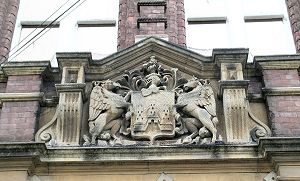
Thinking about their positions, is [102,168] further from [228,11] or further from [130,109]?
[228,11]

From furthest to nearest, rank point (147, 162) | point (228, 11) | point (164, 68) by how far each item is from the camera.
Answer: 1. point (228, 11)
2. point (164, 68)
3. point (147, 162)

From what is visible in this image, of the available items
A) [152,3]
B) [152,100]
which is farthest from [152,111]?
[152,3]

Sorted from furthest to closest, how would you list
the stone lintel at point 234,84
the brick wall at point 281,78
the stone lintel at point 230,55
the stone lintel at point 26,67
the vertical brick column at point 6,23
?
the vertical brick column at point 6,23, the stone lintel at point 26,67, the stone lintel at point 230,55, the brick wall at point 281,78, the stone lintel at point 234,84

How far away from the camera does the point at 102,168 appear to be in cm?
990

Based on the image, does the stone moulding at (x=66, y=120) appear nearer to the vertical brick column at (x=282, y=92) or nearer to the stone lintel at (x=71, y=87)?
the stone lintel at (x=71, y=87)

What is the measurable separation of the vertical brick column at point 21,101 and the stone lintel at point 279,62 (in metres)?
4.11

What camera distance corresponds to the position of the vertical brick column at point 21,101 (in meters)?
10.4

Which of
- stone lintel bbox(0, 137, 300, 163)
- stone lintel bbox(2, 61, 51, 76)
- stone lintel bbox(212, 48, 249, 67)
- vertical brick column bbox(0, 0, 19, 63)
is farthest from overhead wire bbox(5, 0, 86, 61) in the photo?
stone lintel bbox(212, 48, 249, 67)

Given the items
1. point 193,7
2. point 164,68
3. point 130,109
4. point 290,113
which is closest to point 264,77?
point 290,113

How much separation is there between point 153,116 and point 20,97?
2497mm

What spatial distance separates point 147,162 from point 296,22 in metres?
5.27

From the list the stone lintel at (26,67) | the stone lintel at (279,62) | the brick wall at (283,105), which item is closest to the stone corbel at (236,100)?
the brick wall at (283,105)

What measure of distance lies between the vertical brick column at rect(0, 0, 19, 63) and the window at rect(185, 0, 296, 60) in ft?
13.0

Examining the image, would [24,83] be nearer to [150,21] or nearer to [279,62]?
[150,21]
